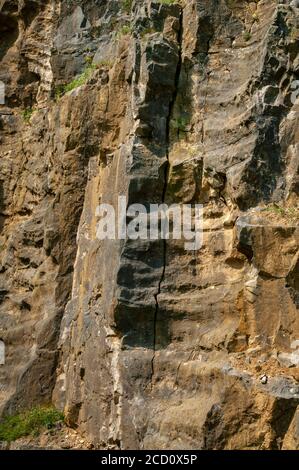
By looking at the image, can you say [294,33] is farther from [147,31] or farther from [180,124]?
[147,31]

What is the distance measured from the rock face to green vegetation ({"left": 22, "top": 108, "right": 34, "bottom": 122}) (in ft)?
5.16

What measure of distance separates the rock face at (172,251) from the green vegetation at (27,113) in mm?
1571

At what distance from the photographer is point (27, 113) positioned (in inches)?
484

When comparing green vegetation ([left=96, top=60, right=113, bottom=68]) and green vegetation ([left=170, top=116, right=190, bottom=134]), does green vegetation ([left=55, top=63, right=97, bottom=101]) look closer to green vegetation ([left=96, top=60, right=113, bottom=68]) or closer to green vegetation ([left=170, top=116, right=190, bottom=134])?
green vegetation ([left=96, top=60, right=113, bottom=68])

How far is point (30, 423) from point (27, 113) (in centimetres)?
630

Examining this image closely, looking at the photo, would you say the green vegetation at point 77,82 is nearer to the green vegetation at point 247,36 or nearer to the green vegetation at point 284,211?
the green vegetation at point 247,36

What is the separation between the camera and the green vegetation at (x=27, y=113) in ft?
40.1

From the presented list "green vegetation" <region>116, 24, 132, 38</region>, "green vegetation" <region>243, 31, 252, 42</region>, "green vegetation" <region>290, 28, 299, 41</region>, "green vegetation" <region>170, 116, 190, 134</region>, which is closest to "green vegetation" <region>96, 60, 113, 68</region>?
"green vegetation" <region>116, 24, 132, 38</region>

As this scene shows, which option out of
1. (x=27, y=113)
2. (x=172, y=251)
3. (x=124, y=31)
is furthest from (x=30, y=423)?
(x=27, y=113)

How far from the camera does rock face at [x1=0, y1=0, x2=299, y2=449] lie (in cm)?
678

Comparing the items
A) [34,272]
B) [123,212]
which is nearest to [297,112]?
[123,212]

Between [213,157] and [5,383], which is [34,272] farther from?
[213,157]

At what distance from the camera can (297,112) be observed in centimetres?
769
